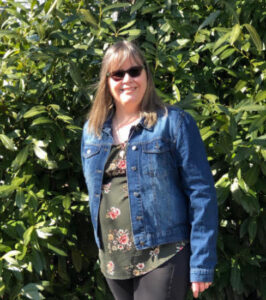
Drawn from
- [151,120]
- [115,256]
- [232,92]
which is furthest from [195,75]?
[115,256]

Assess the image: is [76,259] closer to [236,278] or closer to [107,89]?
[236,278]

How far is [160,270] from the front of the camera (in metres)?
2.12

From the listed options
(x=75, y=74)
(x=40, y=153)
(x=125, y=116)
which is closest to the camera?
(x=125, y=116)

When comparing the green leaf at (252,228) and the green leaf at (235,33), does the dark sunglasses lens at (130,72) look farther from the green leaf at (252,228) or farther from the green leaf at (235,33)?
the green leaf at (252,228)

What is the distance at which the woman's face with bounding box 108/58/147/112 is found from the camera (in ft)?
7.36

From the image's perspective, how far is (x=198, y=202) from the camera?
211 cm

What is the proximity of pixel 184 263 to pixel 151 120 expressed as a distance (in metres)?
0.56

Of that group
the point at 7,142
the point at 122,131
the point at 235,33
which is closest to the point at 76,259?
the point at 7,142

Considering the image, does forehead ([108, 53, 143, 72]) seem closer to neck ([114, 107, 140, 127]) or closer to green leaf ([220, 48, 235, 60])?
neck ([114, 107, 140, 127])

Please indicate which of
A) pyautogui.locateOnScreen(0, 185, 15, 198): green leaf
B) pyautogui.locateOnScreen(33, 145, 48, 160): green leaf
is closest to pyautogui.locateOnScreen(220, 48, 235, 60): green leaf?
pyautogui.locateOnScreen(33, 145, 48, 160): green leaf

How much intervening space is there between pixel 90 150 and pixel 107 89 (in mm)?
281

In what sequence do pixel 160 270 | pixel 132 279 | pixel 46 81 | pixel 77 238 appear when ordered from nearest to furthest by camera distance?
pixel 160 270 → pixel 132 279 → pixel 46 81 → pixel 77 238

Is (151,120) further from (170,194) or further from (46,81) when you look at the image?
(46,81)

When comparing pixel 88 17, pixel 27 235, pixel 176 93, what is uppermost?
pixel 88 17
